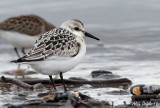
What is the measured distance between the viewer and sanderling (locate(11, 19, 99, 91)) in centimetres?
715

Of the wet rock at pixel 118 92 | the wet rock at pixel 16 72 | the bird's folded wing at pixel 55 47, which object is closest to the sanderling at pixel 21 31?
the wet rock at pixel 16 72

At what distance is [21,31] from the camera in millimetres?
11352

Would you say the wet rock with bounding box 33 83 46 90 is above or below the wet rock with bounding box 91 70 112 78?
below

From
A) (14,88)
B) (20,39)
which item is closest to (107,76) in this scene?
(14,88)

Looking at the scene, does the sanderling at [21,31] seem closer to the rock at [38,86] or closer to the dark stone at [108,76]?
the dark stone at [108,76]

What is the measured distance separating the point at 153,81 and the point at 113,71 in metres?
1.34

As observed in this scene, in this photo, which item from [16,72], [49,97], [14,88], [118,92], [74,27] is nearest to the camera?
[49,97]

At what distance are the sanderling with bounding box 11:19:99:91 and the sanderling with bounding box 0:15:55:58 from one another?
362 centimetres

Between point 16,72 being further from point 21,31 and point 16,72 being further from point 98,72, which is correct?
point 21,31

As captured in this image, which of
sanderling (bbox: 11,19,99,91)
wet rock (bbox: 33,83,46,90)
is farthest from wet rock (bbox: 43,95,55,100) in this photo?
wet rock (bbox: 33,83,46,90)

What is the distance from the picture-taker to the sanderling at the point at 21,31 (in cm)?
1129

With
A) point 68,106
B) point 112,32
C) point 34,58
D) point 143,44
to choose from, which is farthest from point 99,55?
point 68,106

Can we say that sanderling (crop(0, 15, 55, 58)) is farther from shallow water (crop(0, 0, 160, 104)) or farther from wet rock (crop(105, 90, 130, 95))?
wet rock (crop(105, 90, 130, 95))

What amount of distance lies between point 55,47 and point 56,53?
0.12 meters
